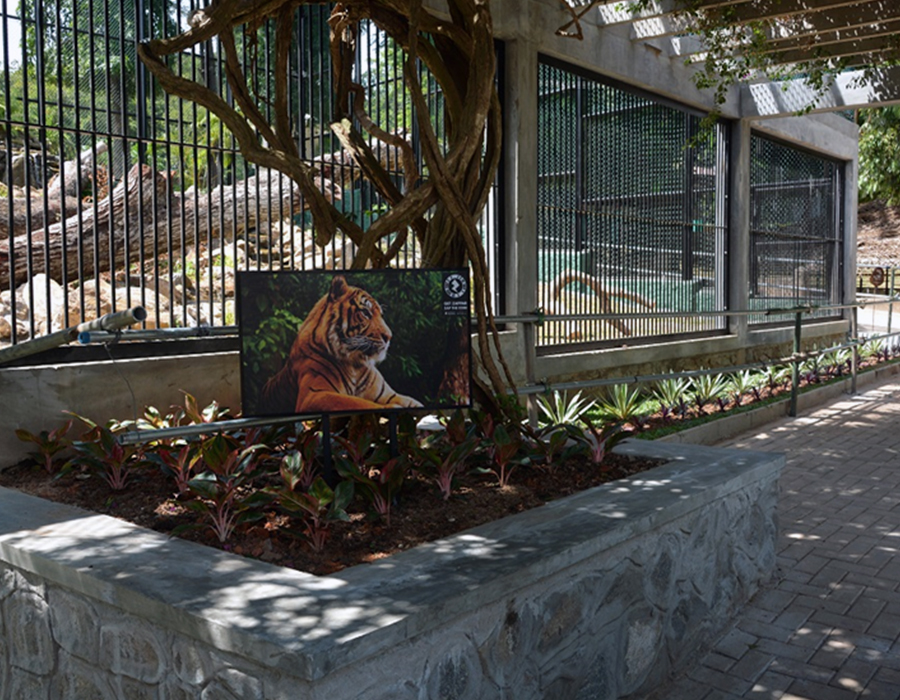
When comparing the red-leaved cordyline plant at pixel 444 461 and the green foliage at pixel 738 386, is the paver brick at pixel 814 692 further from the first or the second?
the green foliage at pixel 738 386

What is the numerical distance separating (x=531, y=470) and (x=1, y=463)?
2.56 m

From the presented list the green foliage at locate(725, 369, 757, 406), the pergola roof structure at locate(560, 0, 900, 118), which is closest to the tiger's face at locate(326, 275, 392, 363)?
the pergola roof structure at locate(560, 0, 900, 118)

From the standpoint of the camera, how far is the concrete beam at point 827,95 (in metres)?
10.8

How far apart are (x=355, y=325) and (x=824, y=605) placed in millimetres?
2567

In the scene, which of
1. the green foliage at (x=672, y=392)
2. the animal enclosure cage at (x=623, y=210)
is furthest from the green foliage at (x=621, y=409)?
the animal enclosure cage at (x=623, y=210)

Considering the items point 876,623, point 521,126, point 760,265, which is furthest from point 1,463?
point 760,265

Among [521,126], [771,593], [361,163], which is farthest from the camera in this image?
[521,126]

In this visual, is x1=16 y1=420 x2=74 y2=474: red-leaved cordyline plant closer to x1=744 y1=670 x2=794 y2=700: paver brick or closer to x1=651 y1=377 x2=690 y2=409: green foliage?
x1=744 y1=670 x2=794 y2=700: paver brick

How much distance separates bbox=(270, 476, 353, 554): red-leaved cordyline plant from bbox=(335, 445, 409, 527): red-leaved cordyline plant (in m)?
0.15

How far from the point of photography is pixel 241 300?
3.42 meters

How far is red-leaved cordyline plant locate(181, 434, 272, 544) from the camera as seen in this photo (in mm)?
3104

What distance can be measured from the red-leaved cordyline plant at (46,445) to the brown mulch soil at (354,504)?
56mm

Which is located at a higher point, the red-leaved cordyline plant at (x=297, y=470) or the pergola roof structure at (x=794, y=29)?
the pergola roof structure at (x=794, y=29)

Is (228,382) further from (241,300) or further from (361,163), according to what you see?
(241,300)
